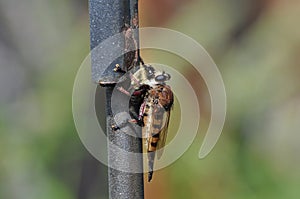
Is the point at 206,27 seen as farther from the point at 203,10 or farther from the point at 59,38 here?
the point at 59,38

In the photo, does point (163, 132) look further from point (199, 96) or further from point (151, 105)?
point (199, 96)

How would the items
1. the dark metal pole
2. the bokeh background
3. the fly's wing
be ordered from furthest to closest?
the bokeh background → the fly's wing → the dark metal pole

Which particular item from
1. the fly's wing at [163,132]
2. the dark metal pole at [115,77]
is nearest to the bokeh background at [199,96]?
the fly's wing at [163,132]

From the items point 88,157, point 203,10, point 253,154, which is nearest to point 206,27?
point 203,10

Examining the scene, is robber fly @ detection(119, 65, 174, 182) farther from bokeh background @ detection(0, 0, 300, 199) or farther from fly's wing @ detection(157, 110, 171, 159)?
bokeh background @ detection(0, 0, 300, 199)

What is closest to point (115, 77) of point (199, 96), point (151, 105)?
point (151, 105)

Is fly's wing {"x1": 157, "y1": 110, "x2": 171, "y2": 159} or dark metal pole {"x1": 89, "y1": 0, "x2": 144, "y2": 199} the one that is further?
fly's wing {"x1": 157, "y1": 110, "x2": 171, "y2": 159}

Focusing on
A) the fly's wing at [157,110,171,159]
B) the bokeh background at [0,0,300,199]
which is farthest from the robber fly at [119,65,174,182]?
the bokeh background at [0,0,300,199]
